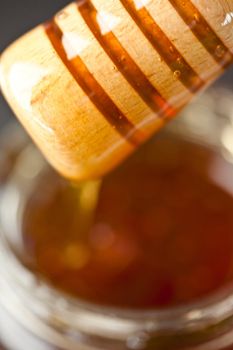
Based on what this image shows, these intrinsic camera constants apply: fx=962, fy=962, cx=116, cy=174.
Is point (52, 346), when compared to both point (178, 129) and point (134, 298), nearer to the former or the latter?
point (134, 298)

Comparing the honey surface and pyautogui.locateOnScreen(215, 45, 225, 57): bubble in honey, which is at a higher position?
pyautogui.locateOnScreen(215, 45, 225, 57): bubble in honey

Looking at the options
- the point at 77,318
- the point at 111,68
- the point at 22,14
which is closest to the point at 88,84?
the point at 111,68

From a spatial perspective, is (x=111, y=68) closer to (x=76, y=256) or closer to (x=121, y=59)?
(x=121, y=59)

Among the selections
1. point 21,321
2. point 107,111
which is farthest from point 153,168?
point 107,111

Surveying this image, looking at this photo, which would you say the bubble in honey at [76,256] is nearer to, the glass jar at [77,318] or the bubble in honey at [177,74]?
the glass jar at [77,318]

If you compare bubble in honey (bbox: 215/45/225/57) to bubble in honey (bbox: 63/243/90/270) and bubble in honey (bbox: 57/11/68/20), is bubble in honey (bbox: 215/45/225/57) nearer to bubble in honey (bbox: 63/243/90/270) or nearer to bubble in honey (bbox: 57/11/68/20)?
bubble in honey (bbox: 57/11/68/20)

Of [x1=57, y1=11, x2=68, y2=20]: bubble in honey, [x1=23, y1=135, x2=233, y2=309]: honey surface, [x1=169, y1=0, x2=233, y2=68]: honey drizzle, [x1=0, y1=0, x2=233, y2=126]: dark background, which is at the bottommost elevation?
[x1=23, y1=135, x2=233, y2=309]: honey surface

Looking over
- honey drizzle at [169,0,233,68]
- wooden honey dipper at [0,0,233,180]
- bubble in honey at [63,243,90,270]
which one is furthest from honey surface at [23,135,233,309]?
honey drizzle at [169,0,233,68]
